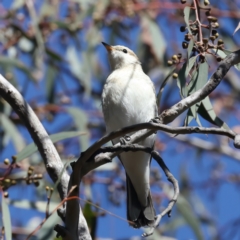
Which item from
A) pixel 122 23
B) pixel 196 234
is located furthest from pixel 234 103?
pixel 196 234

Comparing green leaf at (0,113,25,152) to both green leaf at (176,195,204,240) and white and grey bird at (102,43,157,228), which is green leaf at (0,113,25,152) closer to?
white and grey bird at (102,43,157,228)

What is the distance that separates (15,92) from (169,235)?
10.9ft

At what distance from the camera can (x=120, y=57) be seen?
4.10 m

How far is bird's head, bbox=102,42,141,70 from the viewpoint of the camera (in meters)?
4.06

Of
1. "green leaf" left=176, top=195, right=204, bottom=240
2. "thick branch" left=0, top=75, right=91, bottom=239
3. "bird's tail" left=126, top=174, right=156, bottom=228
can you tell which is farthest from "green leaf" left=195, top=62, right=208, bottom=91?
"green leaf" left=176, top=195, right=204, bottom=240

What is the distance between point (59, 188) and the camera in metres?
2.37

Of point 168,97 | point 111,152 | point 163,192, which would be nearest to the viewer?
point 111,152

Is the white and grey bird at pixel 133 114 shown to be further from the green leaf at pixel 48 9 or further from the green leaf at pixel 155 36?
the green leaf at pixel 48 9

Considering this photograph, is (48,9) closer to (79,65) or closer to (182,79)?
(79,65)

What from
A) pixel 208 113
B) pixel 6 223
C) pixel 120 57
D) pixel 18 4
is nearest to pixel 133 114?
pixel 120 57

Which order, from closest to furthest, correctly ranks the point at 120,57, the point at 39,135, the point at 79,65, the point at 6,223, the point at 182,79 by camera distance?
the point at 39,135 < the point at 182,79 < the point at 6,223 < the point at 120,57 < the point at 79,65

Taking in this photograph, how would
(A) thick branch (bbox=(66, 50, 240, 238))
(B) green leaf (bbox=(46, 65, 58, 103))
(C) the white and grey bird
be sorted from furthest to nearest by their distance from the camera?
(B) green leaf (bbox=(46, 65, 58, 103))
(C) the white and grey bird
(A) thick branch (bbox=(66, 50, 240, 238))

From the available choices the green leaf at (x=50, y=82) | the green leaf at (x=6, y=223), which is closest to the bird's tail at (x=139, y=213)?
the green leaf at (x=6, y=223)

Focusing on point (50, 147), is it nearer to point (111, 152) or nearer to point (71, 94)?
point (111, 152)
